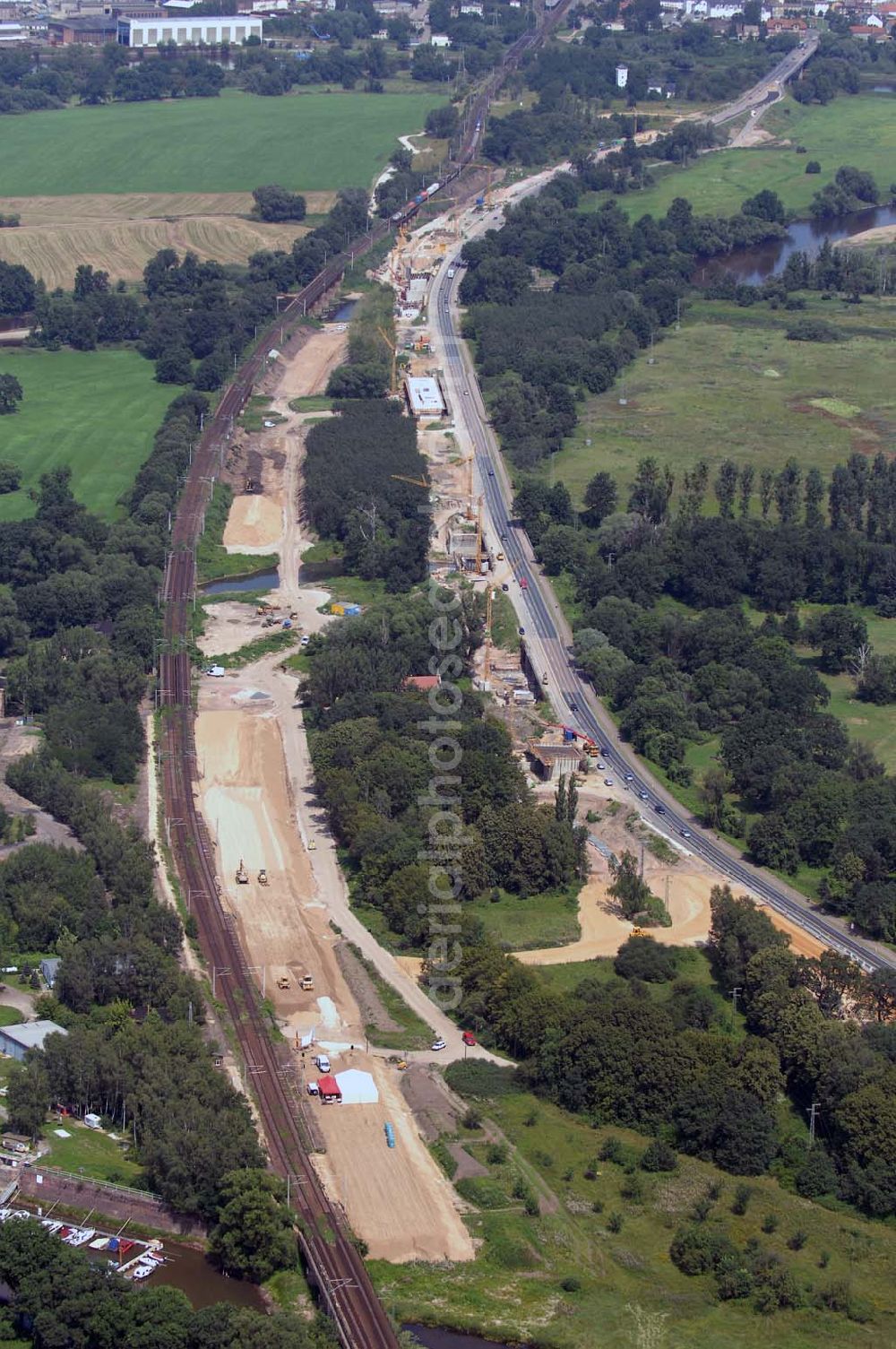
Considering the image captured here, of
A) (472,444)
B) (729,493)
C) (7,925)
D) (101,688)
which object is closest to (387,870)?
(7,925)

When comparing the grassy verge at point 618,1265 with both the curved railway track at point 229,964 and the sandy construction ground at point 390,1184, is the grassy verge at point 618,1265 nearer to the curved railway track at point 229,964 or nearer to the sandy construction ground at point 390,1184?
the sandy construction ground at point 390,1184

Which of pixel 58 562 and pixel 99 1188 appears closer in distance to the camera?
pixel 99 1188

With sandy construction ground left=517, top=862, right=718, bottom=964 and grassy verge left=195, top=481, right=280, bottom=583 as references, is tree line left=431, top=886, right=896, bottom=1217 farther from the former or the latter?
grassy verge left=195, top=481, right=280, bottom=583

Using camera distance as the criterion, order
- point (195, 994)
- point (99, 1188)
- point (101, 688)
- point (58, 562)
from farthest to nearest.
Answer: point (58, 562) < point (101, 688) < point (195, 994) < point (99, 1188)

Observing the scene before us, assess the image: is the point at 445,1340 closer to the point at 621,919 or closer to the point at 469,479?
the point at 621,919

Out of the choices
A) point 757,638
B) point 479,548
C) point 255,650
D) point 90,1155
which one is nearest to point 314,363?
point 479,548

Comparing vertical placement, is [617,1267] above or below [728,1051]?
below

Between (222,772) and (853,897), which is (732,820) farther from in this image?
(222,772)
